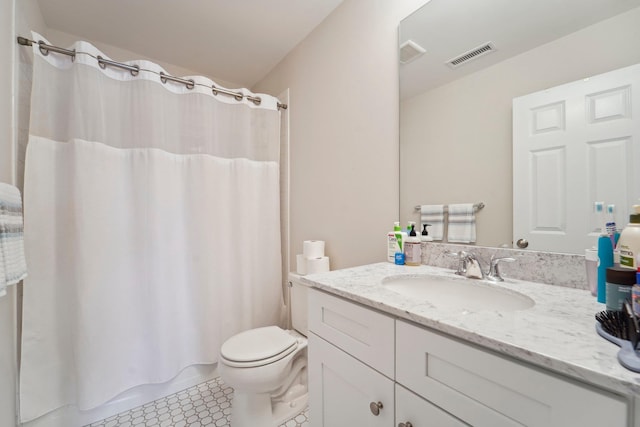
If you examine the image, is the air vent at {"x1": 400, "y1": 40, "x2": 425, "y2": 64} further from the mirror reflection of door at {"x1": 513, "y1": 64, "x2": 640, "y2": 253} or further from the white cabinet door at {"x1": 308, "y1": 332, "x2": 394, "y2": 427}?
the white cabinet door at {"x1": 308, "y1": 332, "x2": 394, "y2": 427}

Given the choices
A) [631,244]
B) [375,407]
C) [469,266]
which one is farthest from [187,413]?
[631,244]

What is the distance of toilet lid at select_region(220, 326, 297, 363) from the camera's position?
3.83ft

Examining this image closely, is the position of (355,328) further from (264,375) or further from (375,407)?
Result: (264,375)

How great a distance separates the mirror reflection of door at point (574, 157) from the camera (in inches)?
26.9

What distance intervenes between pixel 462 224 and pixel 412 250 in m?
0.22

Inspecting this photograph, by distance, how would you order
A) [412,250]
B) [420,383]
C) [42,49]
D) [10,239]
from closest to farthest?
[420,383] → [10,239] → [412,250] → [42,49]

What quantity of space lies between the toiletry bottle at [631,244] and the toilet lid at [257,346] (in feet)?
4.03

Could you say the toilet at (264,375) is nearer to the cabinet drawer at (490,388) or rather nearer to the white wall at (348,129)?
the white wall at (348,129)

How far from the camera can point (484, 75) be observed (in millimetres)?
969

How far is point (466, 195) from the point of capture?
3.32 feet

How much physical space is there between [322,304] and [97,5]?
2.04m

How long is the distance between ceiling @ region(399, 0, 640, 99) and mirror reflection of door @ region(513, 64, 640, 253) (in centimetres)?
15

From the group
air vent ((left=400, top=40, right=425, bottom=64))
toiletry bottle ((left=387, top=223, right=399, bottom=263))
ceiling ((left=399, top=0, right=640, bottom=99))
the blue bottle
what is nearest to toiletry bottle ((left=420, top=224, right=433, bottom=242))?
toiletry bottle ((left=387, top=223, right=399, bottom=263))

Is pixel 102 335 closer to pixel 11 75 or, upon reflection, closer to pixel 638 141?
pixel 11 75
